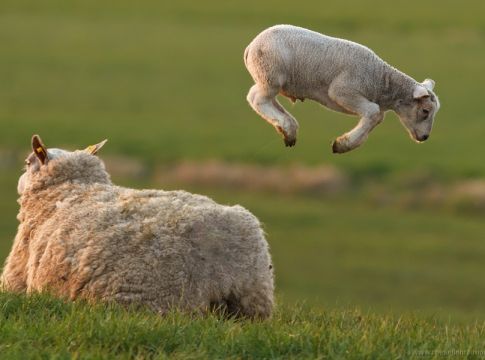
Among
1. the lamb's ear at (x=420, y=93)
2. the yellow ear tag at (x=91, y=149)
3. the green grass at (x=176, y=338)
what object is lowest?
the green grass at (x=176, y=338)

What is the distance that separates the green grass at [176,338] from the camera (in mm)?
7883

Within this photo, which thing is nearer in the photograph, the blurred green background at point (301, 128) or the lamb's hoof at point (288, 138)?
the lamb's hoof at point (288, 138)

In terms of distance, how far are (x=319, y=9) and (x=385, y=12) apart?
7.88 feet

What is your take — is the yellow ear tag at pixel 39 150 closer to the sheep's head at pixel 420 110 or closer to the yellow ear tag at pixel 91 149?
the yellow ear tag at pixel 91 149

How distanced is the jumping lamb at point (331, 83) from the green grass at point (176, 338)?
3.82ft

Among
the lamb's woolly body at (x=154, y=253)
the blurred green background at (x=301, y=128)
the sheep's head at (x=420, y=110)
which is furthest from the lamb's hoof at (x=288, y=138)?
the blurred green background at (x=301, y=128)

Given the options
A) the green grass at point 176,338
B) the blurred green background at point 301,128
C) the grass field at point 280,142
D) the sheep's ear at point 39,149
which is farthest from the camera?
the blurred green background at point 301,128

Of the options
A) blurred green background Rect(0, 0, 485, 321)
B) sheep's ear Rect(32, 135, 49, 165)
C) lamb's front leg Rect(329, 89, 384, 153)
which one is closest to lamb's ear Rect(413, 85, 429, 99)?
lamb's front leg Rect(329, 89, 384, 153)

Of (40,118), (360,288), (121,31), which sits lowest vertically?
(360,288)

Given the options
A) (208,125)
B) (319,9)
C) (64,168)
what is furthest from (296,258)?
(319,9)

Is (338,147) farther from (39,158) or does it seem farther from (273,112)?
(39,158)

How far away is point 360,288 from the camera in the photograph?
77.7 feet

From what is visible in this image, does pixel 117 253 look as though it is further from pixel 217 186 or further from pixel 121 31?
pixel 121 31

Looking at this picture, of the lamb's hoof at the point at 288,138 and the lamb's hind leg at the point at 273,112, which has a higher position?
the lamb's hind leg at the point at 273,112
